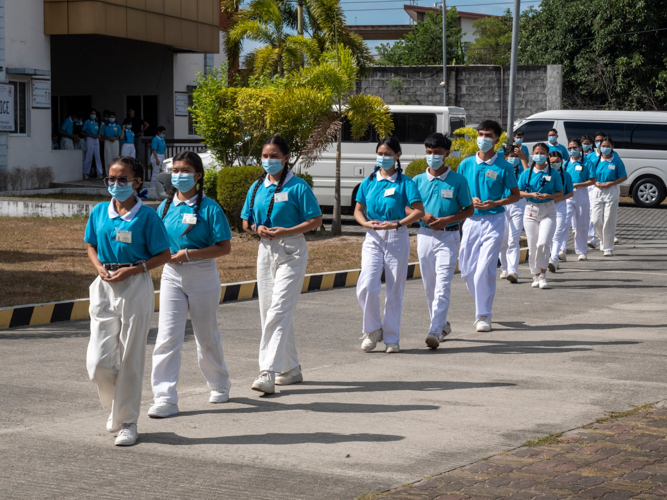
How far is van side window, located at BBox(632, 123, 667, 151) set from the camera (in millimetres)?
28016

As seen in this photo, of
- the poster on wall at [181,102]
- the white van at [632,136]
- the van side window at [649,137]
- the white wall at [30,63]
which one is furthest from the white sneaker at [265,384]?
the van side window at [649,137]

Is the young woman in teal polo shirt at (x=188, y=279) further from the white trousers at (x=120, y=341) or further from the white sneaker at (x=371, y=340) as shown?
the white sneaker at (x=371, y=340)

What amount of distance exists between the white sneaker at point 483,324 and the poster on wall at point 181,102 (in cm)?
2106

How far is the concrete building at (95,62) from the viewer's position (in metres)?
23.8

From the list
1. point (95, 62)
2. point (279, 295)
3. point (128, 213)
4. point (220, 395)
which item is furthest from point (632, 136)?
point (128, 213)

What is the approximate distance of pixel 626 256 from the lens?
55.8 ft

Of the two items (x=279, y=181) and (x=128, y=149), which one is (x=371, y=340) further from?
(x=128, y=149)

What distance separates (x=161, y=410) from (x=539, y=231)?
7.99 metres

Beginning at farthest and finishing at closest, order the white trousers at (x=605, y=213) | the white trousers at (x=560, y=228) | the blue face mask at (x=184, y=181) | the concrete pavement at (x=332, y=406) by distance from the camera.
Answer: the white trousers at (x=605, y=213) → the white trousers at (x=560, y=228) → the blue face mask at (x=184, y=181) → the concrete pavement at (x=332, y=406)

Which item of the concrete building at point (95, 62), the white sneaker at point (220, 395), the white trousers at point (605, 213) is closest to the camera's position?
the white sneaker at point (220, 395)

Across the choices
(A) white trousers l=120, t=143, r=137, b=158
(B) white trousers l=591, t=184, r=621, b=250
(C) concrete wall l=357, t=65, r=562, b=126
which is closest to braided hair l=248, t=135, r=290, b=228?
(B) white trousers l=591, t=184, r=621, b=250

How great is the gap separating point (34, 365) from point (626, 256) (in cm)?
1172

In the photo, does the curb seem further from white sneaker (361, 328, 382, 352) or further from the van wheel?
the van wheel

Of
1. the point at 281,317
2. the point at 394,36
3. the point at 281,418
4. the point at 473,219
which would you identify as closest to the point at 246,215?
the point at 281,317
